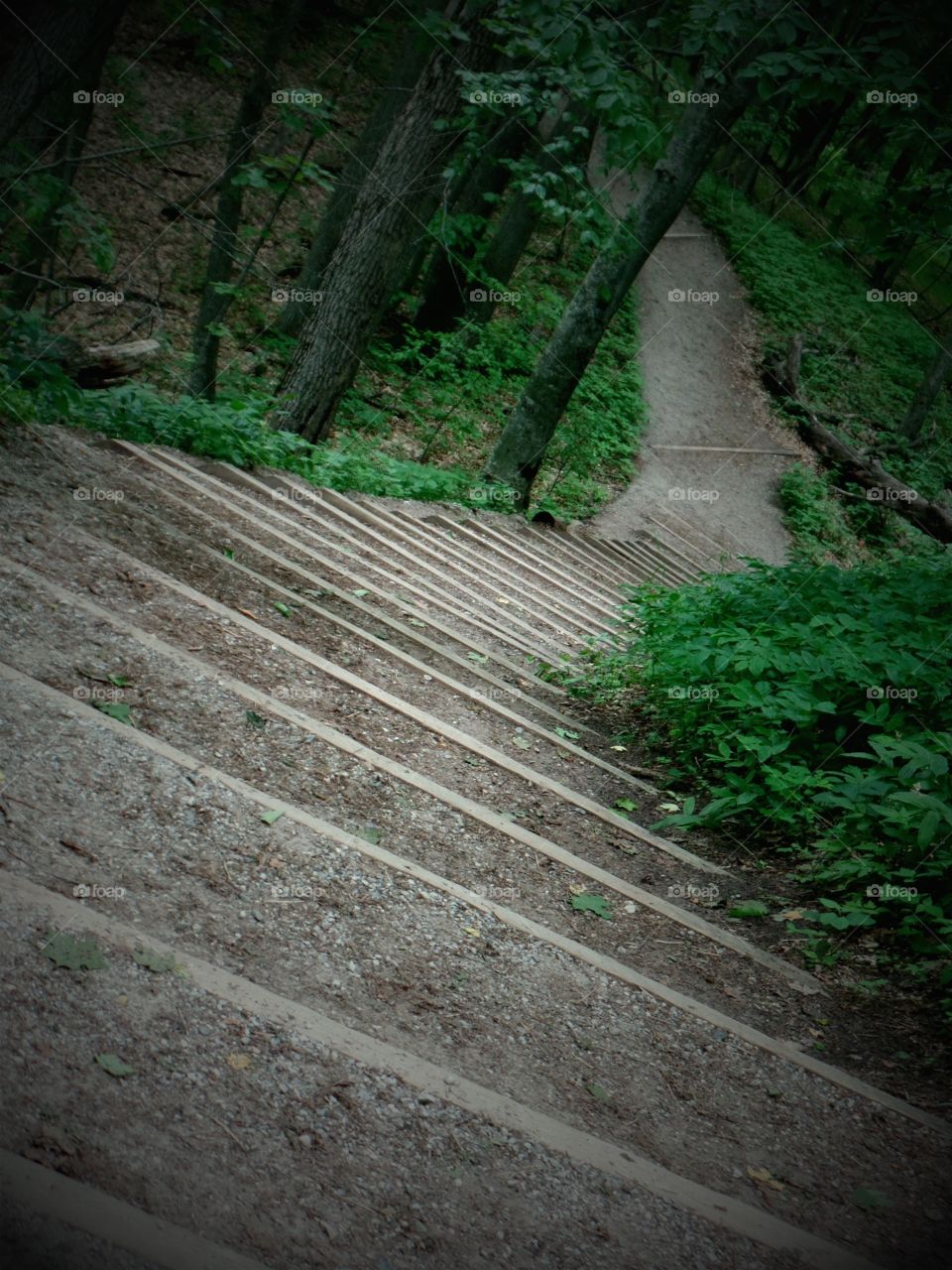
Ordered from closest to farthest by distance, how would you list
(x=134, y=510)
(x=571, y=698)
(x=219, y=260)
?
(x=134, y=510) → (x=571, y=698) → (x=219, y=260)

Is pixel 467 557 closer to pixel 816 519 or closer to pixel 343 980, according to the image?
pixel 343 980

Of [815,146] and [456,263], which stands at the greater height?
[815,146]

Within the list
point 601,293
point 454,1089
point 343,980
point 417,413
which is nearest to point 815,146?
point 417,413

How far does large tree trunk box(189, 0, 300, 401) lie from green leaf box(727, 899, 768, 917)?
22.8 feet

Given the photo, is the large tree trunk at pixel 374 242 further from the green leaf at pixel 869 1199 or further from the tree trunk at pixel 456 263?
the green leaf at pixel 869 1199

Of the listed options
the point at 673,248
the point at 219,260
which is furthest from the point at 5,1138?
the point at 673,248

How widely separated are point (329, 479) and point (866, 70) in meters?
4.52

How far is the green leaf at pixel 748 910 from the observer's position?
332 cm

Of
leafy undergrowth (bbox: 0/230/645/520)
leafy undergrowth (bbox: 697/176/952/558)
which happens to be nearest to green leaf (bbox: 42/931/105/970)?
leafy undergrowth (bbox: 0/230/645/520)

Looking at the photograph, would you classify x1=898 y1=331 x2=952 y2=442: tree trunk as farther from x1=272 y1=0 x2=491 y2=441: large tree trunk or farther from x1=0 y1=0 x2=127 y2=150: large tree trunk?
x1=0 y1=0 x2=127 y2=150: large tree trunk

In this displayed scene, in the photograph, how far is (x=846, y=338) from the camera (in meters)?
22.9

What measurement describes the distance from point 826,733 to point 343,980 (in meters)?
2.95

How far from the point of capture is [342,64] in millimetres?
18797

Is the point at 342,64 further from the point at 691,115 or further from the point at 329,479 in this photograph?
the point at 329,479
